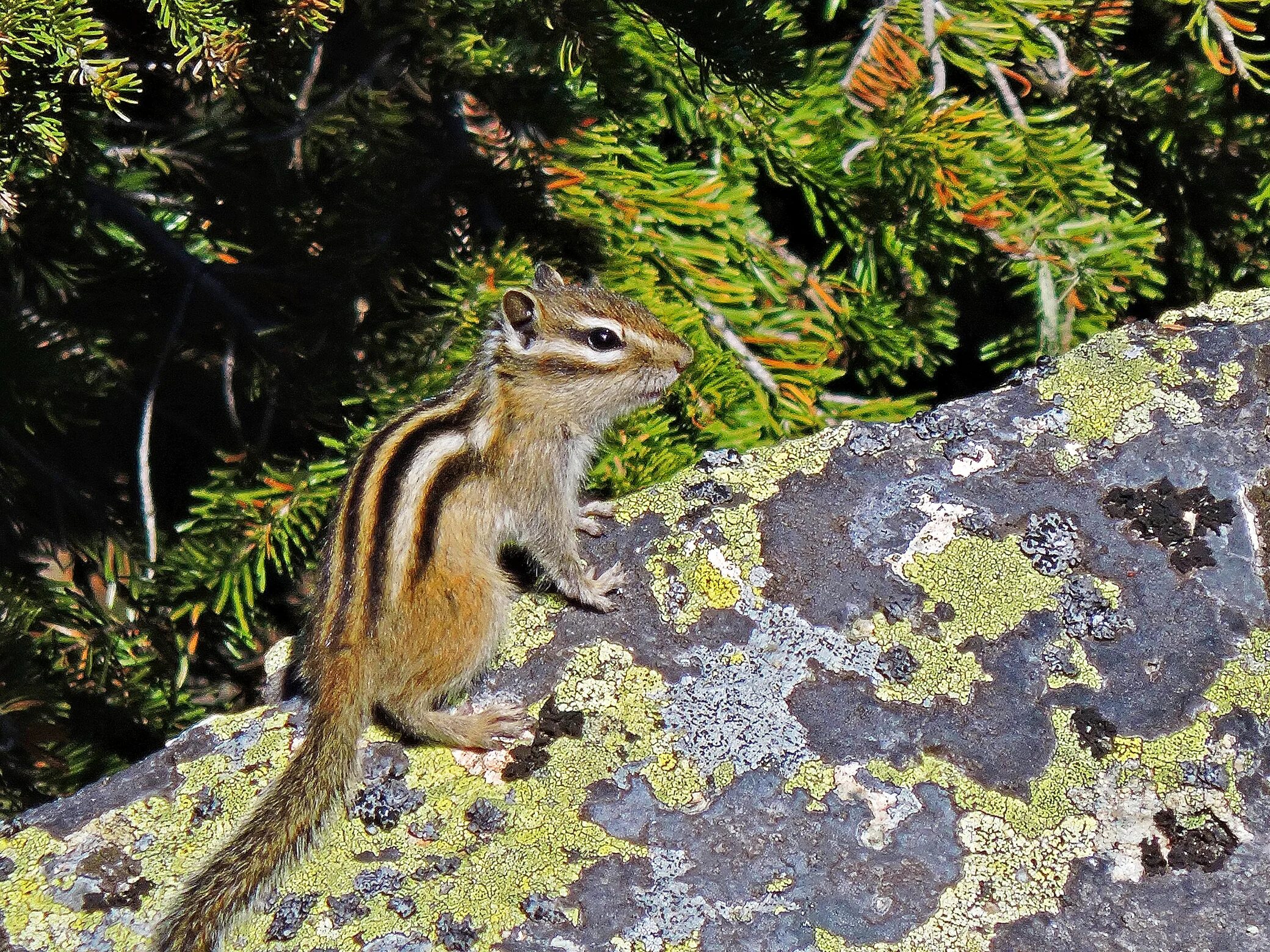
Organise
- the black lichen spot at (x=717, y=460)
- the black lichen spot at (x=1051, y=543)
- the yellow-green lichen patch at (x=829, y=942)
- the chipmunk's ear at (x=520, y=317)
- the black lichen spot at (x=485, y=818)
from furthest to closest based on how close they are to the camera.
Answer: the chipmunk's ear at (x=520, y=317) → the black lichen spot at (x=717, y=460) → the black lichen spot at (x=1051, y=543) → the black lichen spot at (x=485, y=818) → the yellow-green lichen patch at (x=829, y=942)

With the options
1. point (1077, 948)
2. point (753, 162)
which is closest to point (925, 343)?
point (753, 162)

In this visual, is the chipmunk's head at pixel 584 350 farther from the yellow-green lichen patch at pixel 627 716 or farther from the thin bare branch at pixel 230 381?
the yellow-green lichen patch at pixel 627 716

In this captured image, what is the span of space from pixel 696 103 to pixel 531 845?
2005 millimetres

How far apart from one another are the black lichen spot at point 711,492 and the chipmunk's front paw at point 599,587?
238mm

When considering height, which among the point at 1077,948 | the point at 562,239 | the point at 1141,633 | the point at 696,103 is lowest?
the point at 1077,948

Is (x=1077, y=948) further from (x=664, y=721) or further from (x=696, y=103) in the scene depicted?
(x=696, y=103)

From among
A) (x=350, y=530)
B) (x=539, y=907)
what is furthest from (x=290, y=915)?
(x=350, y=530)

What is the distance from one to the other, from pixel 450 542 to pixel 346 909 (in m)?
1.12

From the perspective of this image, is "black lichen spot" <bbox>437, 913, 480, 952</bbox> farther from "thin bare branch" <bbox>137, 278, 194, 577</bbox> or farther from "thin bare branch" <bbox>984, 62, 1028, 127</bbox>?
"thin bare branch" <bbox>984, 62, 1028, 127</bbox>

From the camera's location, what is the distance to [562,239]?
10.6 feet

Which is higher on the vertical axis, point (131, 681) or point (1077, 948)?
point (1077, 948)

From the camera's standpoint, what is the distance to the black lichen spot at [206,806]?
2.14m

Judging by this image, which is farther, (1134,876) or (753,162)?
(753,162)

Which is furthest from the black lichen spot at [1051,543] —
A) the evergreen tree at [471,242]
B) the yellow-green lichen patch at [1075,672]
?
the evergreen tree at [471,242]
